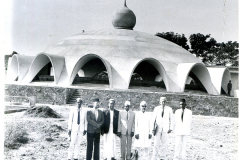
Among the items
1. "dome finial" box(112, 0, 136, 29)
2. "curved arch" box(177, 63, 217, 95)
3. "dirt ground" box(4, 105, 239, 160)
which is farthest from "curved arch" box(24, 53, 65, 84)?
"curved arch" box(177, 63, 217, 95)

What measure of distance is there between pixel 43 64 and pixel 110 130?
11.4 metres

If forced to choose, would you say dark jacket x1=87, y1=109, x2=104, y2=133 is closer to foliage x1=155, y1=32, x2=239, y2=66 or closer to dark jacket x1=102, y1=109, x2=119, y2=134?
dark jacket x1=102, y1=109, x2=119, y2=134

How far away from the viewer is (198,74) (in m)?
16.3

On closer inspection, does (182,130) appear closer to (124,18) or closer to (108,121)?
(108,121)

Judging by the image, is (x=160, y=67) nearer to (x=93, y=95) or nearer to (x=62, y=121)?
(x=93, y=95)

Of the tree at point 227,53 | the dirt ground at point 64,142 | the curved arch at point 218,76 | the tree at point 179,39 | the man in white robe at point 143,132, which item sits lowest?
the dirt ground at point 64,142

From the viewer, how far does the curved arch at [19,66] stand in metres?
15.9

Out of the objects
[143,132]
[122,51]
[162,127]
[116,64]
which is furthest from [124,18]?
[143,132]

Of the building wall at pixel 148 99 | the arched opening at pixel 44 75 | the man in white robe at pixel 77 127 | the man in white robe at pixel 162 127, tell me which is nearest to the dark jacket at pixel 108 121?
the man in white robe at pixel 77 127

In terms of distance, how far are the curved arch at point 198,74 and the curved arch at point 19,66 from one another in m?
8.71

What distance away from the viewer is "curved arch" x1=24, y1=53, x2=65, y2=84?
14625 mm

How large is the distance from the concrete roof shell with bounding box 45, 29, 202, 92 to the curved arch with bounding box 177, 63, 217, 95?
0.90 feet

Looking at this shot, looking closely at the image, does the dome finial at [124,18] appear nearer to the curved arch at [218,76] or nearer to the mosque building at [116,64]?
the mosque building at [116,64]

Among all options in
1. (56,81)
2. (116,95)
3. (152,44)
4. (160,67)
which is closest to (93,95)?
(116,95)
